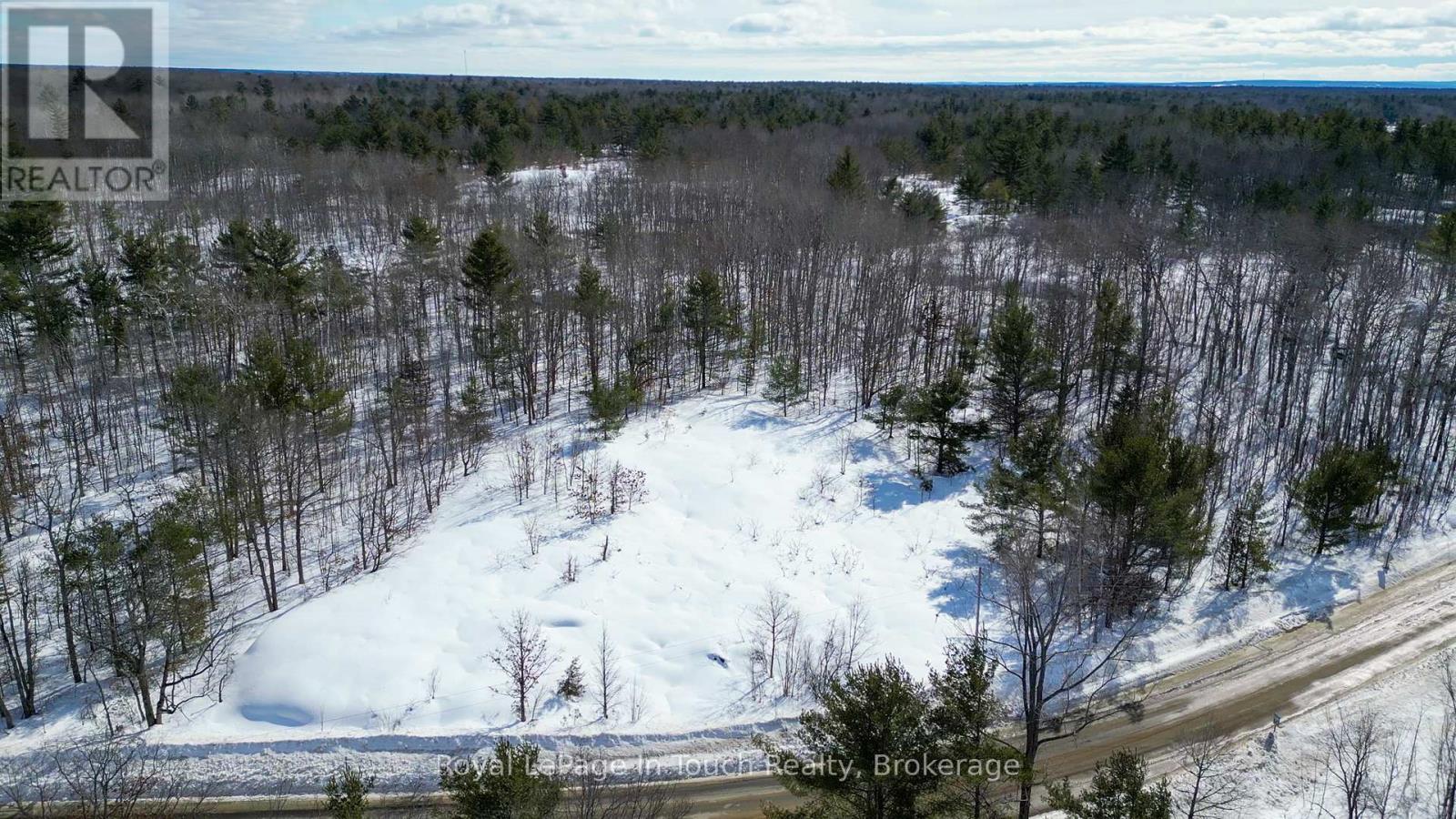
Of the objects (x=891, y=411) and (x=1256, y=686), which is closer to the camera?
(x=1256, y=686)

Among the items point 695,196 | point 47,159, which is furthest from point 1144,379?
point 47,159

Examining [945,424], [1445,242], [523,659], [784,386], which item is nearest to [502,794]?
[523,659]

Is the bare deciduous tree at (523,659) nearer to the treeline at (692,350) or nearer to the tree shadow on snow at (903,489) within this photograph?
the treeline at (692,350)

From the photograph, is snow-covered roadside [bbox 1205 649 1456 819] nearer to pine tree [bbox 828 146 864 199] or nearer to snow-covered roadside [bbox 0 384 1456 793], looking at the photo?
snow-covered roadside [bbox 0 384 1456 793]

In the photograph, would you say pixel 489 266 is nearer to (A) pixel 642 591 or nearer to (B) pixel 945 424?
(A) pixel 642 591

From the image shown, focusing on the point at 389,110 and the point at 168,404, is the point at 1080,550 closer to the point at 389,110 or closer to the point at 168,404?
the point at 168,404

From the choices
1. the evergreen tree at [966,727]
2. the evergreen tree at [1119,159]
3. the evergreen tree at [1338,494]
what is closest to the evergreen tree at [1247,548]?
the evergreen tree at [1338,494]
